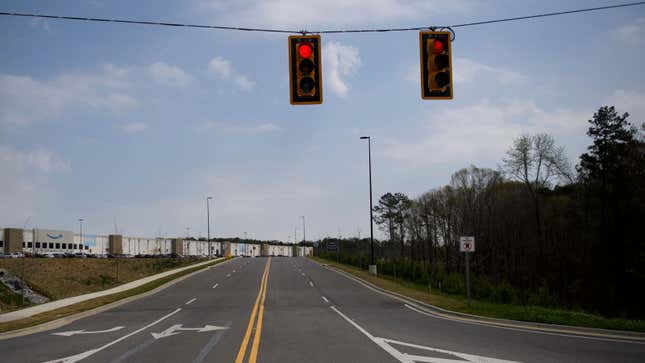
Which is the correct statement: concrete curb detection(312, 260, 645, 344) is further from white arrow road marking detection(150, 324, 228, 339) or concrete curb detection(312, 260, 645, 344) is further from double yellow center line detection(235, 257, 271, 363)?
white arrow road marking detection(150, 324, 228, 339)

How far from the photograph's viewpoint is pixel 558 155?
53000 mm

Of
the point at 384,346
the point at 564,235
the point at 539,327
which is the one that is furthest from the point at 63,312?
the point at 564,235

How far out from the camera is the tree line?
4328 cm

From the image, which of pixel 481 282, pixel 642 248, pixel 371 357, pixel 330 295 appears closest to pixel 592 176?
pixel 642 248

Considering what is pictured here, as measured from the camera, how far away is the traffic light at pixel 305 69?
33.3ft

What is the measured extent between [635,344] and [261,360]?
844 centimetres

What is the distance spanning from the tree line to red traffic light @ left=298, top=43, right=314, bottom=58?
89.7 ft

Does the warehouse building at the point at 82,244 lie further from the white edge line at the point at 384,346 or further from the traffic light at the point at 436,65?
the traffic light at the point at 436,65

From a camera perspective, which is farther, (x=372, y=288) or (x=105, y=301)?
(x=372, y=288)

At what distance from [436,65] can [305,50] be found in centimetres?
267

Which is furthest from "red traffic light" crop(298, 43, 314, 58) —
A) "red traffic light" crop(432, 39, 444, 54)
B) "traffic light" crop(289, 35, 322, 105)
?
"red traffic light" crop(432, 39, 444, 54)

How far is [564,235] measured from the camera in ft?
183

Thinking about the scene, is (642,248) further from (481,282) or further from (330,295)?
(330,295)

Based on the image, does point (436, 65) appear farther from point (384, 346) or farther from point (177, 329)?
point (177, 329)
